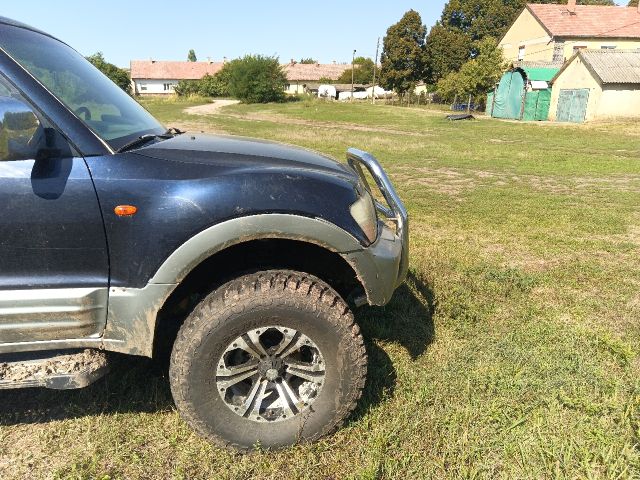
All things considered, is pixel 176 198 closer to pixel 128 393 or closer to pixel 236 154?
pixel 236 154

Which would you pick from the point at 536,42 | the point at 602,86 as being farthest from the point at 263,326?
the point at 536,42

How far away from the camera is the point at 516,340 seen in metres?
3.49

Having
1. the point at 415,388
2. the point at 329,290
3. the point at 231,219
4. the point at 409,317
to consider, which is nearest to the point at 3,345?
the point at 231,219

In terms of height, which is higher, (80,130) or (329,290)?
(80,130)

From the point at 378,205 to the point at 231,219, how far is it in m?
1.31

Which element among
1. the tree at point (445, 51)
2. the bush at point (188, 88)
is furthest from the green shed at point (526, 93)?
the bush at point (188, 88)

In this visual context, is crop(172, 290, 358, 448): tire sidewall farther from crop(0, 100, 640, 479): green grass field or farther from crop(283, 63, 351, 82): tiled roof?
crop(283, 63, 351, 82): tiled roof

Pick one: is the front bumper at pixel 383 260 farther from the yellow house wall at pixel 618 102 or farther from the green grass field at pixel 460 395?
the yellow house wall at pixel 618 102

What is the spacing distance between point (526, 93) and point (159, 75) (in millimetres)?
74439

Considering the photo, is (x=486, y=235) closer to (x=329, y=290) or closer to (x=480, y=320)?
(x=480, y=320)

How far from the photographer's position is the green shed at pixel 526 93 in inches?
1229

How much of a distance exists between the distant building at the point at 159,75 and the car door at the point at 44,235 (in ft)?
302

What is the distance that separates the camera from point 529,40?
45312mm

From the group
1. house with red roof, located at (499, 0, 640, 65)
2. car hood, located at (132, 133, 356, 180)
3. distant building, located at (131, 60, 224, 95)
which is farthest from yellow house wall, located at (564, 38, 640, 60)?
distant building, located at (131, 60, 224, 95)
